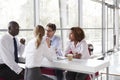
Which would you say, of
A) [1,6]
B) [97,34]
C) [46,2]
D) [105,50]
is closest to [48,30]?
[1,6]

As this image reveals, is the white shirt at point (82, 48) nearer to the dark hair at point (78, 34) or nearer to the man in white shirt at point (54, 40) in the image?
the dark hair at point (78, 34)

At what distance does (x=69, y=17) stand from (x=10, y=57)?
374 cm

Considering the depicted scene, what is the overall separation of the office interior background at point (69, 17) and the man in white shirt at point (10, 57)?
1032 millimetres

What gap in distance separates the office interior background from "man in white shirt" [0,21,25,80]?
1.03 metres

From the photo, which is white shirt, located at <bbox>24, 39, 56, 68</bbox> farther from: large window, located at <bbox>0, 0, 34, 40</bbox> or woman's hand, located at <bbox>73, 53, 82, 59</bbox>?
large window, located at <bbox>0, 0, 34, 40</bbox>

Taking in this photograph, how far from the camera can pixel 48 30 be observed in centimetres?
376

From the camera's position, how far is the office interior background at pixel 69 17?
451 centimetres

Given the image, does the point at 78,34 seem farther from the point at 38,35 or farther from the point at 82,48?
the point at 38,35

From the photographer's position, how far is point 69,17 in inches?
248

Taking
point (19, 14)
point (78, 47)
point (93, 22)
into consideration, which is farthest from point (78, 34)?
point (93, 22)

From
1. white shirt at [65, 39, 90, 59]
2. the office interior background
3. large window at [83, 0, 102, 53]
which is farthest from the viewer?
large window at [83, 0, 102, 53]

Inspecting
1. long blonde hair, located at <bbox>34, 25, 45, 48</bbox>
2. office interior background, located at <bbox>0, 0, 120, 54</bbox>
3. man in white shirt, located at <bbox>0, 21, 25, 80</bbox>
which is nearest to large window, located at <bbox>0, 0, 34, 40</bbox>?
office interior background, located at <bbox>0, 0, 120, 54</bbox>

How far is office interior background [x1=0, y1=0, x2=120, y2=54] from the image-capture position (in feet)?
14.8

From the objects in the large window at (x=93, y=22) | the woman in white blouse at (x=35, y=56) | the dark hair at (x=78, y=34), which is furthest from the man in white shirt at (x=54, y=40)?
the large window at (x=93, y=22)
